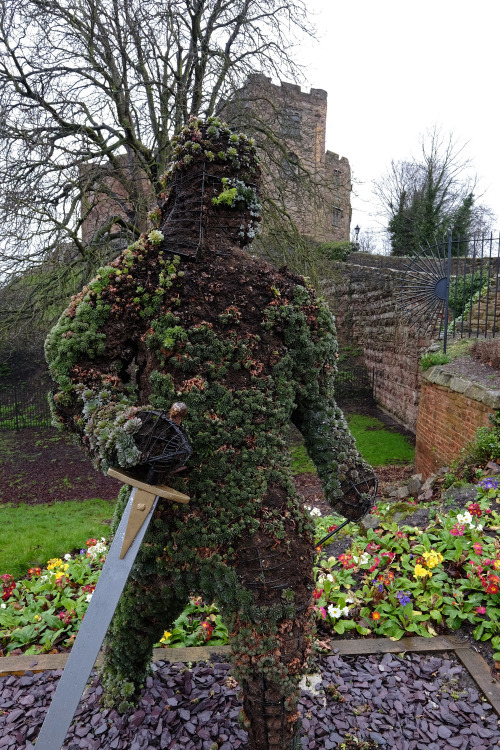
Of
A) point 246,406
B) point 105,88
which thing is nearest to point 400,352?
point 105,88

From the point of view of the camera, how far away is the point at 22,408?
42.0ft

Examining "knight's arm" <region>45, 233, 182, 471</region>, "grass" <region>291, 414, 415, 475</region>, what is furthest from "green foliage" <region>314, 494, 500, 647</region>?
"grass" <region>291, 414, 415, 475</region>

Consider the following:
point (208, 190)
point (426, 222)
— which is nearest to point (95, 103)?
point (208, 190)

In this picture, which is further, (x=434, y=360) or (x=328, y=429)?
(x=434, y=360)

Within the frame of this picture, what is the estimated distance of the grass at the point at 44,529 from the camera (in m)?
5.09

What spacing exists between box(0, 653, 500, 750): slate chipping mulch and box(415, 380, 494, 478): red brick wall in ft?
11.6

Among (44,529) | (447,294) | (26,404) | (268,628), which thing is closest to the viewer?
(268,628)

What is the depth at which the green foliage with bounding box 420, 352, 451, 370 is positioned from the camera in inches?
Answer: 293

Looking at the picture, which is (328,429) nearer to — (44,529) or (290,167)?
(44,529)

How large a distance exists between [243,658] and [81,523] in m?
5.20

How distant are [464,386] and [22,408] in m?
10.7

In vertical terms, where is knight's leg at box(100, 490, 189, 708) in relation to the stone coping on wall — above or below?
below

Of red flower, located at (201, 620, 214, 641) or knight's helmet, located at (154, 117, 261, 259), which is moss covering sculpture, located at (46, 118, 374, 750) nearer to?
knight's helmet, located at (154, 117, 261, 259)

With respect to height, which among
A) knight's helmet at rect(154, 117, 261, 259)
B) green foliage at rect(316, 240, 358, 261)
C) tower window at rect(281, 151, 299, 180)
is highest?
tower window at rect(281, 151, 299, 180)
